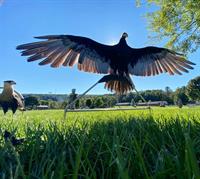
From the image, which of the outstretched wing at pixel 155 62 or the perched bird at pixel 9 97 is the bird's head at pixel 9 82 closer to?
the perched bird at pixel 9 97

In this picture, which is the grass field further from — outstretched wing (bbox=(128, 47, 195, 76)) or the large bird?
outstretched wing (bbox=(128, 47, 195, 76))

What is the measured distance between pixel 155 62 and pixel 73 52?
146 centimetres

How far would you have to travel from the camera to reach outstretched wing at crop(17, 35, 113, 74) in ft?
13.8

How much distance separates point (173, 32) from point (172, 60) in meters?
11.2

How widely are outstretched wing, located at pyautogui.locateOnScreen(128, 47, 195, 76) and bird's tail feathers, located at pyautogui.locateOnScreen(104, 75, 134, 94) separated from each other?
189mm

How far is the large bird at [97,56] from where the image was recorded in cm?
419

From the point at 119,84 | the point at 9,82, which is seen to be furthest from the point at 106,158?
the point at 119,84

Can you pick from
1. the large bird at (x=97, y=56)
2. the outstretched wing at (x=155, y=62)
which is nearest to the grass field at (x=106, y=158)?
the large bird at (x=97, y=56)

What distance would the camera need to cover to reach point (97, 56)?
4508 millimetres

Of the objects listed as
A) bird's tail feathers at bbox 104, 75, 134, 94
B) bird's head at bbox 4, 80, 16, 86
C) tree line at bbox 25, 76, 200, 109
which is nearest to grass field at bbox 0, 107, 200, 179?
bird's head at bbox 4, 80, 16, 86

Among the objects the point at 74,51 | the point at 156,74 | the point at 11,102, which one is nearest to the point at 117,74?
the point at 74,51

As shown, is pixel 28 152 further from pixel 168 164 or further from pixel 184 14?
pixel 184 14

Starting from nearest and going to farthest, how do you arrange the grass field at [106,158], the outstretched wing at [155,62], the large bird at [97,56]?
the grass field at [106,158] < the large bird at [97,56] < the outstretched wing at [155,62]

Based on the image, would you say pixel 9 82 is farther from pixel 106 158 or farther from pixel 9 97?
pixel 106 158
